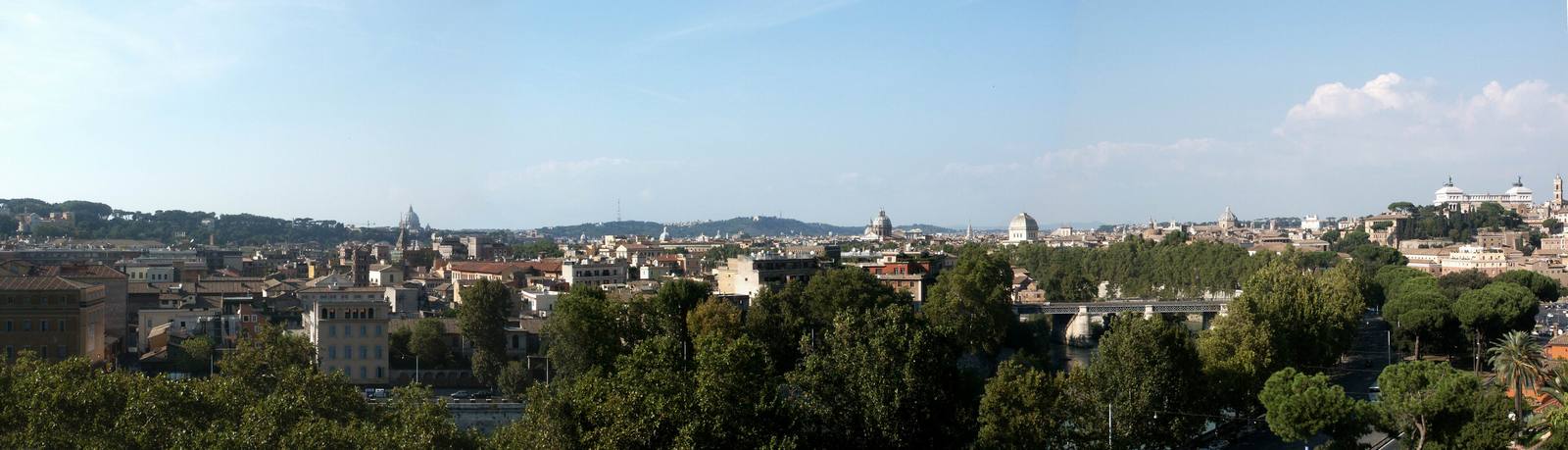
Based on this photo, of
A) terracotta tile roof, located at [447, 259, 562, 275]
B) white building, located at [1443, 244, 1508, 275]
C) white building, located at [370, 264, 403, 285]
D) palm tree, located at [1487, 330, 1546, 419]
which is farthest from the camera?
white building, located at [1443, 244, 1508, 275]

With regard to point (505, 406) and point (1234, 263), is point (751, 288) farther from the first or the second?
point (1234, 263)

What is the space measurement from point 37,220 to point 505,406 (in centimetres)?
4672

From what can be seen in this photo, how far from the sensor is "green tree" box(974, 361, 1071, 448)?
31.9ft

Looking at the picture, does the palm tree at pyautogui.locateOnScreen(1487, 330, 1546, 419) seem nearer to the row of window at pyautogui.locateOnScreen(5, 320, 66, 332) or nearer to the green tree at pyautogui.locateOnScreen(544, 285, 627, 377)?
the green tree at pyautogui.locateOnScreen(544, 285, 627, 377)

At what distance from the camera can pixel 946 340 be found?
1038 centimetres

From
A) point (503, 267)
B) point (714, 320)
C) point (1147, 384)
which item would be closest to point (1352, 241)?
point (503, 267)

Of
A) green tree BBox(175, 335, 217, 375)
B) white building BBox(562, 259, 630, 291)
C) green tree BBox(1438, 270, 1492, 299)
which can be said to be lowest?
green tree BBox(175, 335, 217, 375)

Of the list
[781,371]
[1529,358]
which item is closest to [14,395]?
[781,371]

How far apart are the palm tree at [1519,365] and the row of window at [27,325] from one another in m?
15.1

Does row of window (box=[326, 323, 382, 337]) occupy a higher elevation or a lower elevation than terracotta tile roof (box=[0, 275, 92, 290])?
lower

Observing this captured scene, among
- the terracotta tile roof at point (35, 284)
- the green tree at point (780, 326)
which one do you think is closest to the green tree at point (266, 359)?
the terracotta tile roof at point (35, 284)

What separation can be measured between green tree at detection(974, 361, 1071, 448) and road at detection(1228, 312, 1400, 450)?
3.17m

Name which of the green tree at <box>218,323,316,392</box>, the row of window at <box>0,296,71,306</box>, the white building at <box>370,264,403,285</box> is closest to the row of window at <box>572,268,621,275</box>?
the white building at <box>370,264,403,285</box>

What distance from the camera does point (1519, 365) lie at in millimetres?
11352
